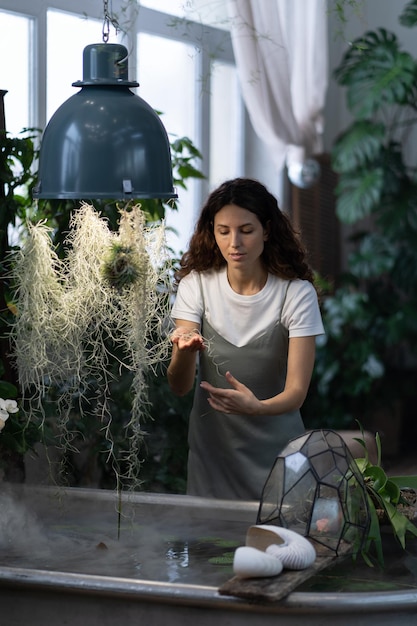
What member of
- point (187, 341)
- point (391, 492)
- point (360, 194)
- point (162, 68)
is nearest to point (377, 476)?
point (391, 492)

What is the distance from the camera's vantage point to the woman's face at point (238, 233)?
2.39m

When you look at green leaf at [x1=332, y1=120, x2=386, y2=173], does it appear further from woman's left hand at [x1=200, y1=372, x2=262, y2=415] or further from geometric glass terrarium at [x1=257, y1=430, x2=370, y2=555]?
geometric glass terrarium at [x1=257, y1=430, x2=370, y2=555]

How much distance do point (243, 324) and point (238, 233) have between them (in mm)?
248

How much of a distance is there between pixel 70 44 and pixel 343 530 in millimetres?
2619

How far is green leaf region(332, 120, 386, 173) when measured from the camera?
5617mm

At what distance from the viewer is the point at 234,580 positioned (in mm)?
1624

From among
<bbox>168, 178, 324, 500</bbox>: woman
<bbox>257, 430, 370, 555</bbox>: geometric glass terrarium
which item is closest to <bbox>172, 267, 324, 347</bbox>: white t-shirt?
<bbox>168, 178, 324, 500</bbox>: woman

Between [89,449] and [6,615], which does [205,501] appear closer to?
[6,615]

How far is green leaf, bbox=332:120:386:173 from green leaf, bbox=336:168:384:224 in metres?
0.07

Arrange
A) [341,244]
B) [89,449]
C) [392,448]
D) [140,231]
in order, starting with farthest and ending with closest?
[341,244], [392,448], [89,449], [140,231]

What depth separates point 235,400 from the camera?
2.24 m

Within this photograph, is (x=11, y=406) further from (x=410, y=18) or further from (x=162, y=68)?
(x=410, y=18)

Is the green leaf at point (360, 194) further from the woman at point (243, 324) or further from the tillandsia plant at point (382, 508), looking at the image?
the tillandsia plant at point (382, 508)

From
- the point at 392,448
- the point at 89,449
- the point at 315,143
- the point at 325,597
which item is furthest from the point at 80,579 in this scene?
the point at 392,448
